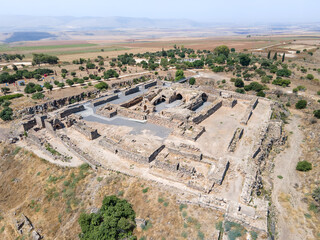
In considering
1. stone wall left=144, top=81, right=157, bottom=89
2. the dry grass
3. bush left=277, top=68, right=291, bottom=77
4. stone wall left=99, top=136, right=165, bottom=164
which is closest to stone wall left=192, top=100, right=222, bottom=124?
stone wall left=99, top=136, right=165, bottom=164

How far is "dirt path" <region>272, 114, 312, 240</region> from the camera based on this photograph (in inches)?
661

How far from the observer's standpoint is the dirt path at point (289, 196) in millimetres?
16781

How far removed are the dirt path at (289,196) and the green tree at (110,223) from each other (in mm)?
11541

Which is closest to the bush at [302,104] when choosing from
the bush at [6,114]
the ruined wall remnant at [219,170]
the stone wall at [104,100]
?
the ruined wall remnant at [219,170]

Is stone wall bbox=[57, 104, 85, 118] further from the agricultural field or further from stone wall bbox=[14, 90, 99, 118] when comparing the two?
stone wall bbox=[14, 90, 99, 118]

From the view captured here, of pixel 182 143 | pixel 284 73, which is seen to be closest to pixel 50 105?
pixel 182 143

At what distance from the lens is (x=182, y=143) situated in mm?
24828

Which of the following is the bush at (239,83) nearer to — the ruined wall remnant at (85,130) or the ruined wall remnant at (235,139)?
the ruined wall remnant at (235,139)

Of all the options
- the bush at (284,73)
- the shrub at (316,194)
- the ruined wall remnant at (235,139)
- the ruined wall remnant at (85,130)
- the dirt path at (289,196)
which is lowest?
the dirt path at (289,196)

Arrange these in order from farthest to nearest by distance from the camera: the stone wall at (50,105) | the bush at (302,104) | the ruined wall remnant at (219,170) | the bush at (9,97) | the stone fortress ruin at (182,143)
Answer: the bush at (9,97) → the bush at (302,104) → the stone wall at (50,105) → the ruined wall remnant at (219,170) → the stone fortress ruin at (182,143)

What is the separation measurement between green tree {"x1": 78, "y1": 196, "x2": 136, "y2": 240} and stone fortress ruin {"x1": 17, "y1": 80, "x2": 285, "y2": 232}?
459cm

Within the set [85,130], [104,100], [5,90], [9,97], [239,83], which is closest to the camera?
[85,130]

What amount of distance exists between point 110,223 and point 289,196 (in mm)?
16635

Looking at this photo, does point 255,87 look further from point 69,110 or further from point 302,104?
point 69,110
